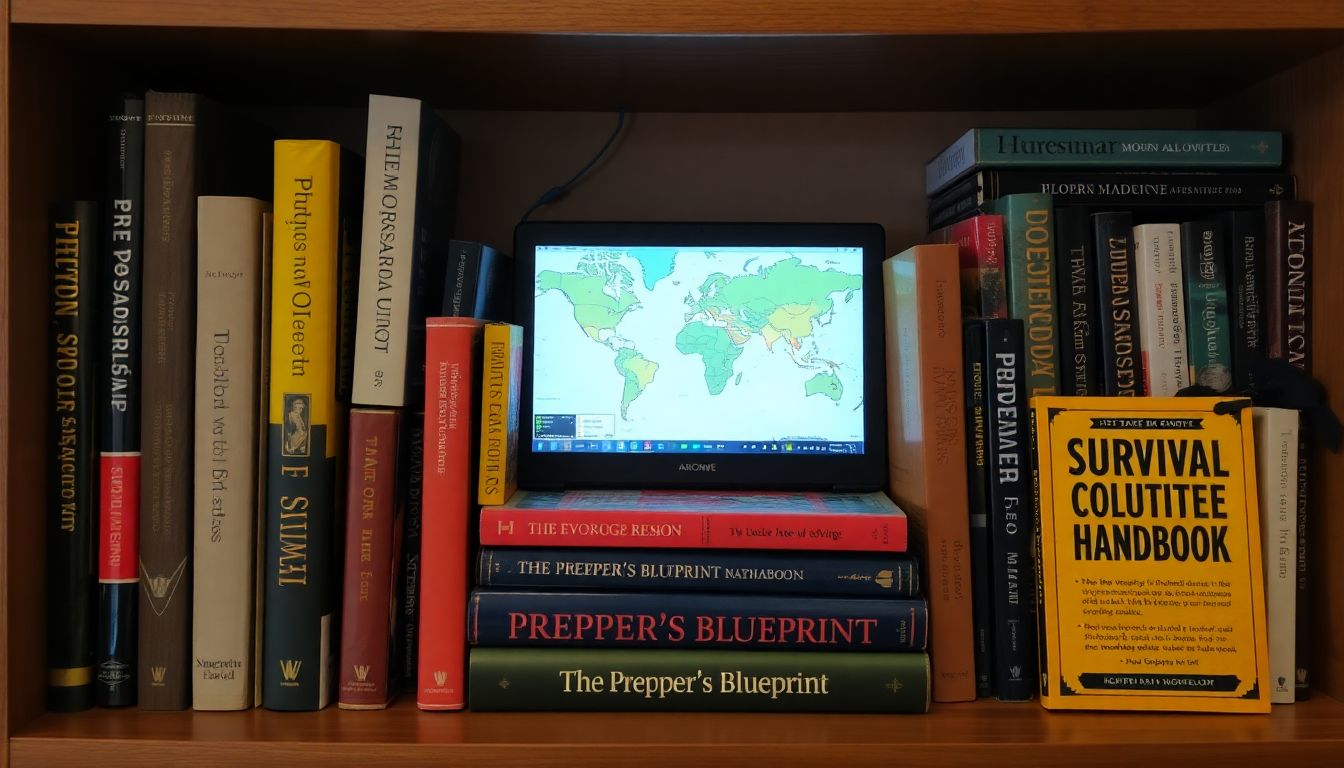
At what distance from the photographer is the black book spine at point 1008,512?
814 mm

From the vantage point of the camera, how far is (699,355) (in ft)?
3.12

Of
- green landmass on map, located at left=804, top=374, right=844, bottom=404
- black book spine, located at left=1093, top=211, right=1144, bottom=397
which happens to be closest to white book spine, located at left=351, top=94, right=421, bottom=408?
green landmass on map, located at left=804, top=374, right=844, bottom=404

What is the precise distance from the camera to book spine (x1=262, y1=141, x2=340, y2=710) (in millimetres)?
783

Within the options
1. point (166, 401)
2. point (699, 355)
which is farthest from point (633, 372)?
point (166, 401)

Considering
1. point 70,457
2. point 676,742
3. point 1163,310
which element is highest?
point 1163,310

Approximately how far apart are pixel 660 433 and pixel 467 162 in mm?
399

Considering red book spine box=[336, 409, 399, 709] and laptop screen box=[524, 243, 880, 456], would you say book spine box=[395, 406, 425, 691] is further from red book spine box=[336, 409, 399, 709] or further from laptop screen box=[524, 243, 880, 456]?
laptop screen box=[524, 243, 880, 456]

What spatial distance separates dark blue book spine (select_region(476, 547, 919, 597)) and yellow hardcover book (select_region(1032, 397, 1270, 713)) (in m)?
0.14

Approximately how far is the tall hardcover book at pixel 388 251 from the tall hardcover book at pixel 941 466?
0.44 metres

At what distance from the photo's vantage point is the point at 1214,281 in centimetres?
86

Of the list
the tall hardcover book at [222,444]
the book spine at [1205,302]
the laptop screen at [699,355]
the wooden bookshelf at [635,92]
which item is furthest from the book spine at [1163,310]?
the tall hardcover book at [222,444]

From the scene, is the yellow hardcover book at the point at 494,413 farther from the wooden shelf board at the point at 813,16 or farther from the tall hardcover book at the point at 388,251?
the wooden shelf board at the point at 813,16

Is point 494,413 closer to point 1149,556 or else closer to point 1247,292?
point 1149,556

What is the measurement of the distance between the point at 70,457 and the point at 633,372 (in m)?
0.49
